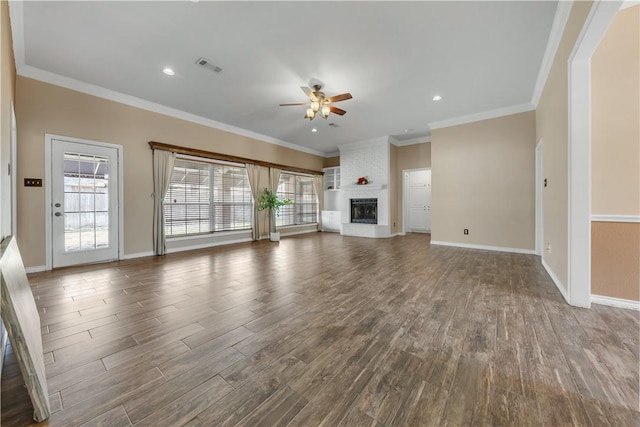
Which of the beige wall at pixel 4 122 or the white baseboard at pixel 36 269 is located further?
the white baseboard at pixel 36 269

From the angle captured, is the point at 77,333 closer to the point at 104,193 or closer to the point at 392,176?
the point at 104,193

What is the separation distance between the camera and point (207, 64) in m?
3.53

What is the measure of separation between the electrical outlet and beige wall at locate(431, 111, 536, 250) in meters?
7.55

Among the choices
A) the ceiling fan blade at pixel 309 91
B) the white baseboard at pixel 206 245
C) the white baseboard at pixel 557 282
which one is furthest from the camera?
the white baseboard at pixel 206 245

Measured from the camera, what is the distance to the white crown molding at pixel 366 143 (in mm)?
7393

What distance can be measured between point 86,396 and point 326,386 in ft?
4.24

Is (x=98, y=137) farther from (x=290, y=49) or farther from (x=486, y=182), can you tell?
(x=486, y=182)

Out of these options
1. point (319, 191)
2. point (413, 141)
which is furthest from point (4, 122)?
point (413, 141)

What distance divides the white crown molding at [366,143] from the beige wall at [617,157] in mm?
4895

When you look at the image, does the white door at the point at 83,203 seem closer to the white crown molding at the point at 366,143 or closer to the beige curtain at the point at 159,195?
the beige curtain at the point at 159,195

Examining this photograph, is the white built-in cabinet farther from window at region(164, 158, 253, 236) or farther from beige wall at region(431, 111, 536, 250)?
beige wall at region(431, 111, 536, 250)

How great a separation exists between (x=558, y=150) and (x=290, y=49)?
3523 mm

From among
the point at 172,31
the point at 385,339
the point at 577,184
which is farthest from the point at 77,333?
the point at 577,184

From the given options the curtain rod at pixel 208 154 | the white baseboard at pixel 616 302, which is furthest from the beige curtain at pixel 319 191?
the white baseboard at pixel 616 302
